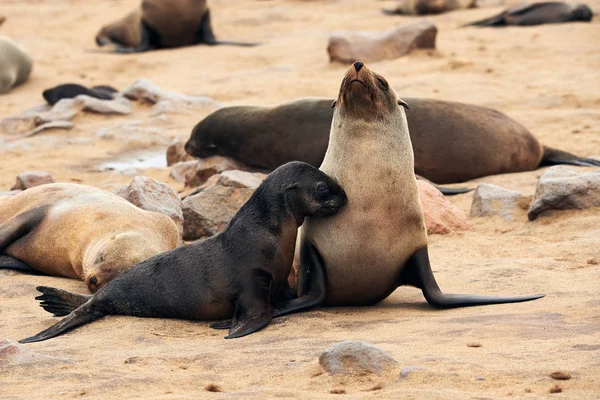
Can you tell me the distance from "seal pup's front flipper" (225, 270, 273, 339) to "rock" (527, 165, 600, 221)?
7.94 feet

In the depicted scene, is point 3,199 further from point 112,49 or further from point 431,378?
point 112,49

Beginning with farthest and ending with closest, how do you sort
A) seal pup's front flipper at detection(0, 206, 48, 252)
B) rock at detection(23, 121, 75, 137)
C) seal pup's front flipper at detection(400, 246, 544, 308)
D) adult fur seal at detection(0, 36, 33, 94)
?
1. adult fur seal at detection(0, 36, 33, 94)
2. rock at detection(23, 121, 75, 137)
3. seal pup's front flipper at detection(0, 206, 48, 252)
4. seal pup's front flipper at detection(400, 246, 544, 308)

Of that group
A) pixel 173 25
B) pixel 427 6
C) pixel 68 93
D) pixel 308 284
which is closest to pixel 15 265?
pixel 308 284

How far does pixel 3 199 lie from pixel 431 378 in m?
4.10

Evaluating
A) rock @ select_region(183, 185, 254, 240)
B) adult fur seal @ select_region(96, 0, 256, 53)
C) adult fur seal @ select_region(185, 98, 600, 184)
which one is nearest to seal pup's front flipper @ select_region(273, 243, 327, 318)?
rock @ select_region(183, 185, 254, 240)

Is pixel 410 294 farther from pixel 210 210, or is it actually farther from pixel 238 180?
pixel 238 180

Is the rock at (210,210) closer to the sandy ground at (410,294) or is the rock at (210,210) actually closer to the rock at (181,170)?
the sandy ground at (410,294)

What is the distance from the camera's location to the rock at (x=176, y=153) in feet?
30.8

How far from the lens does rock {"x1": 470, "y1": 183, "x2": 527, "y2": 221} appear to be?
696 cm

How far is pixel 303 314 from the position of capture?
4.81 metres

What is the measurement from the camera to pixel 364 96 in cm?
507

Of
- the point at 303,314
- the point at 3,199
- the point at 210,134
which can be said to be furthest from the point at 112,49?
the point at 303,314

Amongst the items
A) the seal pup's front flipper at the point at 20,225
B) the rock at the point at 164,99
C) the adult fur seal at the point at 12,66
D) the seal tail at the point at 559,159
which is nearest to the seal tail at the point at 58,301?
the seal pup's front flipper at the point at 20,225

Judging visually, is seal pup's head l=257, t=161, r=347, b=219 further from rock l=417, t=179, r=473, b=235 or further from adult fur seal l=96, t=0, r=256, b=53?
adult fur seal l=96, t=0, r=256, b=53
